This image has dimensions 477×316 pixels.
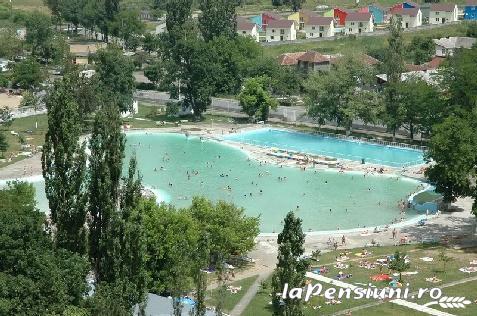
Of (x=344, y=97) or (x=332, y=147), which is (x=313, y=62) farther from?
(x=332, y=147)

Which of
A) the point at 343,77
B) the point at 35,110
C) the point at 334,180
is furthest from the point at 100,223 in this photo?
the point at 35,110

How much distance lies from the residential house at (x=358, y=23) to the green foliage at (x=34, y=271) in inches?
3381

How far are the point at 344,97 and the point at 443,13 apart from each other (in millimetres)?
50310

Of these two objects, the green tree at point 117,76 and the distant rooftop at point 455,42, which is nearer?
the green tree at point 117,76

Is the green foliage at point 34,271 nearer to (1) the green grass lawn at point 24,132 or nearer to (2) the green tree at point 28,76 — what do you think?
(1) the green grass lawn at point 24,132

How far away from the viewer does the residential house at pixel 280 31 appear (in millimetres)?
113375

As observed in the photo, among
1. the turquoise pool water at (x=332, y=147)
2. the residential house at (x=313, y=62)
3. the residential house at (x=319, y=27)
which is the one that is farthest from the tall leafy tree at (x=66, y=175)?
the residential house at (x=319, y=27)

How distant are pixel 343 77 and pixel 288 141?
22.0ft

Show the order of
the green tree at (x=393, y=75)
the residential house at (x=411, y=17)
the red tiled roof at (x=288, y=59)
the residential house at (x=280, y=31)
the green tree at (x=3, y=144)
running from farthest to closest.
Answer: the residential house at (x=411, y=17) < the residential house at (x=280, y=31) < the red tiled roof at (x=288, y=59) < the green tree at (x=393, y=75) < the green tree at (x=3, y=144)

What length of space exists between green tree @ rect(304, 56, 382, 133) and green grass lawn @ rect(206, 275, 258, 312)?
3284cm

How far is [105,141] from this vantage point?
3162cm

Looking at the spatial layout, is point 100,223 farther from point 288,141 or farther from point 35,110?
point 35,110

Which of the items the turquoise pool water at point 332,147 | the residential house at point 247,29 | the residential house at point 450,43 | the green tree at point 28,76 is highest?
the residential house at point 247,29

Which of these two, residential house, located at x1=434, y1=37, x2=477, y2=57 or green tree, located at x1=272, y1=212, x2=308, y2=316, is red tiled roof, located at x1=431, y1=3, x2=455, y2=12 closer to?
residential house, located at x1=434, y1=37, x2=477, y2=57
